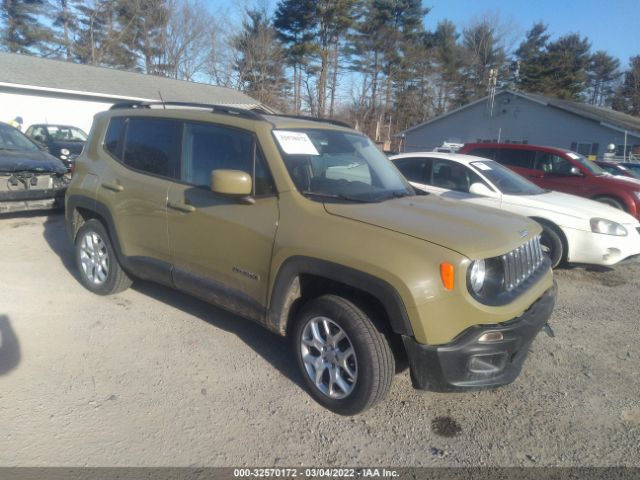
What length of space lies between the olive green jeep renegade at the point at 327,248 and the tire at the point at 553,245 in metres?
3.04

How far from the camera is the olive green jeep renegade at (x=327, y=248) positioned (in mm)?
2715

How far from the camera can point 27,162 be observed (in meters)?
7.54

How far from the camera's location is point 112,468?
254 centimetres

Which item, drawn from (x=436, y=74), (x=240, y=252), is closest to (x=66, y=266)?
(x=240, y=252)

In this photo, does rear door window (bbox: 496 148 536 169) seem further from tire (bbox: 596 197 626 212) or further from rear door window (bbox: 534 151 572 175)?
tire (bbox: 596 197 626 212)

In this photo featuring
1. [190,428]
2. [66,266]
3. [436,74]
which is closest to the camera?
[190,428]

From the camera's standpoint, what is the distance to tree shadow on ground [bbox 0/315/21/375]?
3.48 metres

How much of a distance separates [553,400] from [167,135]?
365 cm

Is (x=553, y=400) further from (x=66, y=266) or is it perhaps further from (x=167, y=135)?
(x=66, y=266)

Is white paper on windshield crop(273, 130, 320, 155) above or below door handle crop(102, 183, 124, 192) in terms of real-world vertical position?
above

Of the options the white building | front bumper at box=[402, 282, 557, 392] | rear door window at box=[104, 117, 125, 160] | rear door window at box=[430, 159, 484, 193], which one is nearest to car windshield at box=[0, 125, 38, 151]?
rear door window at box=[104, 117, 125, 160]

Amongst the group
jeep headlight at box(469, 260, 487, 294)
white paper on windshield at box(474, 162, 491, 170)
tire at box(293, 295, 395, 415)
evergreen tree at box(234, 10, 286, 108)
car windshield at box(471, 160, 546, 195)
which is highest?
evergreen tree at box(234, 10, 286, 108)

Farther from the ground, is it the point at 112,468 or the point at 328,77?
the point at 328,77

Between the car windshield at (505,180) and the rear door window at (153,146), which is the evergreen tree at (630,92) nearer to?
the car windshield at (505,180)
